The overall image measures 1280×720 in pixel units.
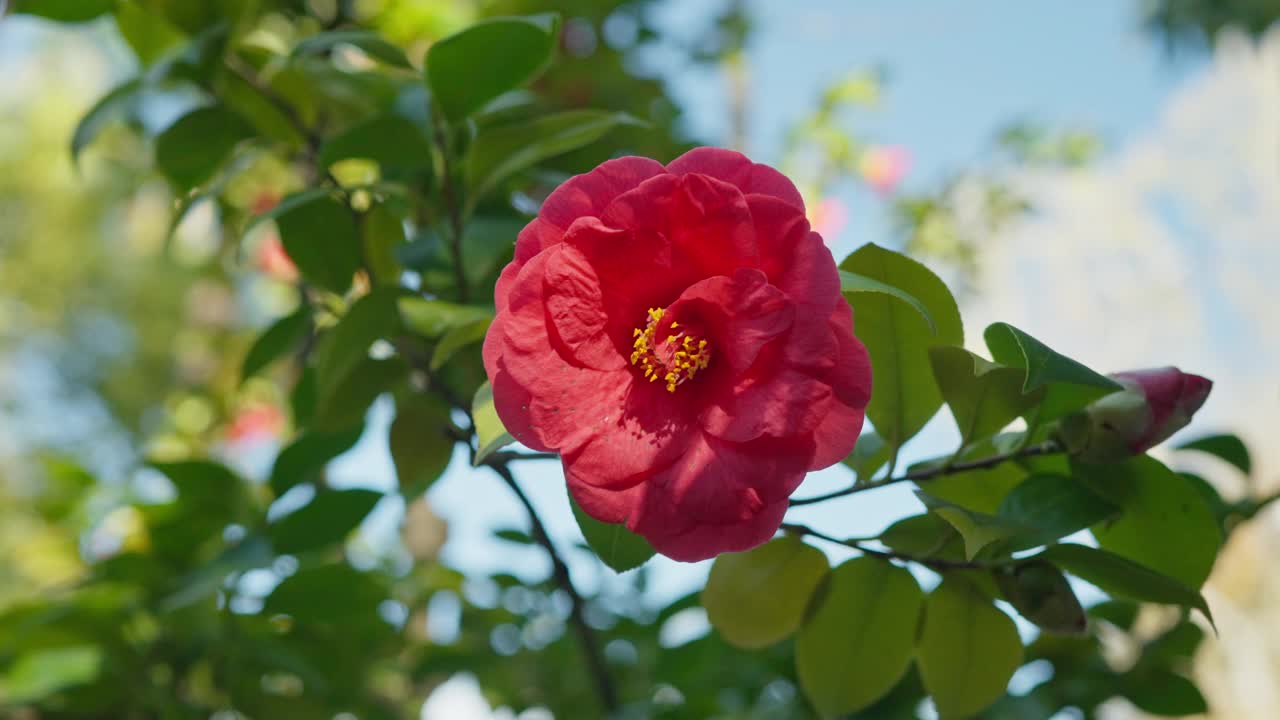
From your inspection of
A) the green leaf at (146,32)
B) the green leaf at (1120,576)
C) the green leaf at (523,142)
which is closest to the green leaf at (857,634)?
the green leaf at (1120,576)

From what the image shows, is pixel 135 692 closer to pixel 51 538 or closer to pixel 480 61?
pixel 51 538

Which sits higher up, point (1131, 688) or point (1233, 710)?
point (1131, 688)

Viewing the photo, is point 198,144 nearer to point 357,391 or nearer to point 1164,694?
point 357,391

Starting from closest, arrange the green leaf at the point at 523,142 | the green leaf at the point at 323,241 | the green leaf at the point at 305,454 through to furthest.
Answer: the green leaf at the point at 523,142 → the green leaf at the point at 323,241 → the green leaf at the point at 305,454

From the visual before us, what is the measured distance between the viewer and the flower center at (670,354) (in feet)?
1.61

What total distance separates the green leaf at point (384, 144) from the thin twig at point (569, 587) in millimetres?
236

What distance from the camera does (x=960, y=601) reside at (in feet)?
2.10

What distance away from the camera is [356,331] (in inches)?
27.0

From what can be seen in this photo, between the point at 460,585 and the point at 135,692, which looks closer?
the point at 135,692

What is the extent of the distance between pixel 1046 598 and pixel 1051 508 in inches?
2.1

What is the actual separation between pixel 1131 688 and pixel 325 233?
760mm

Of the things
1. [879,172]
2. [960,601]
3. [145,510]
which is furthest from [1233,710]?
[145,510]

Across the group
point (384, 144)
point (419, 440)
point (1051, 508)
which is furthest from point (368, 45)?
point (1051, 508)

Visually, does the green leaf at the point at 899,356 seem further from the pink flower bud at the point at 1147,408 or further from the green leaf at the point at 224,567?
the green leaf at the point at 224,567
